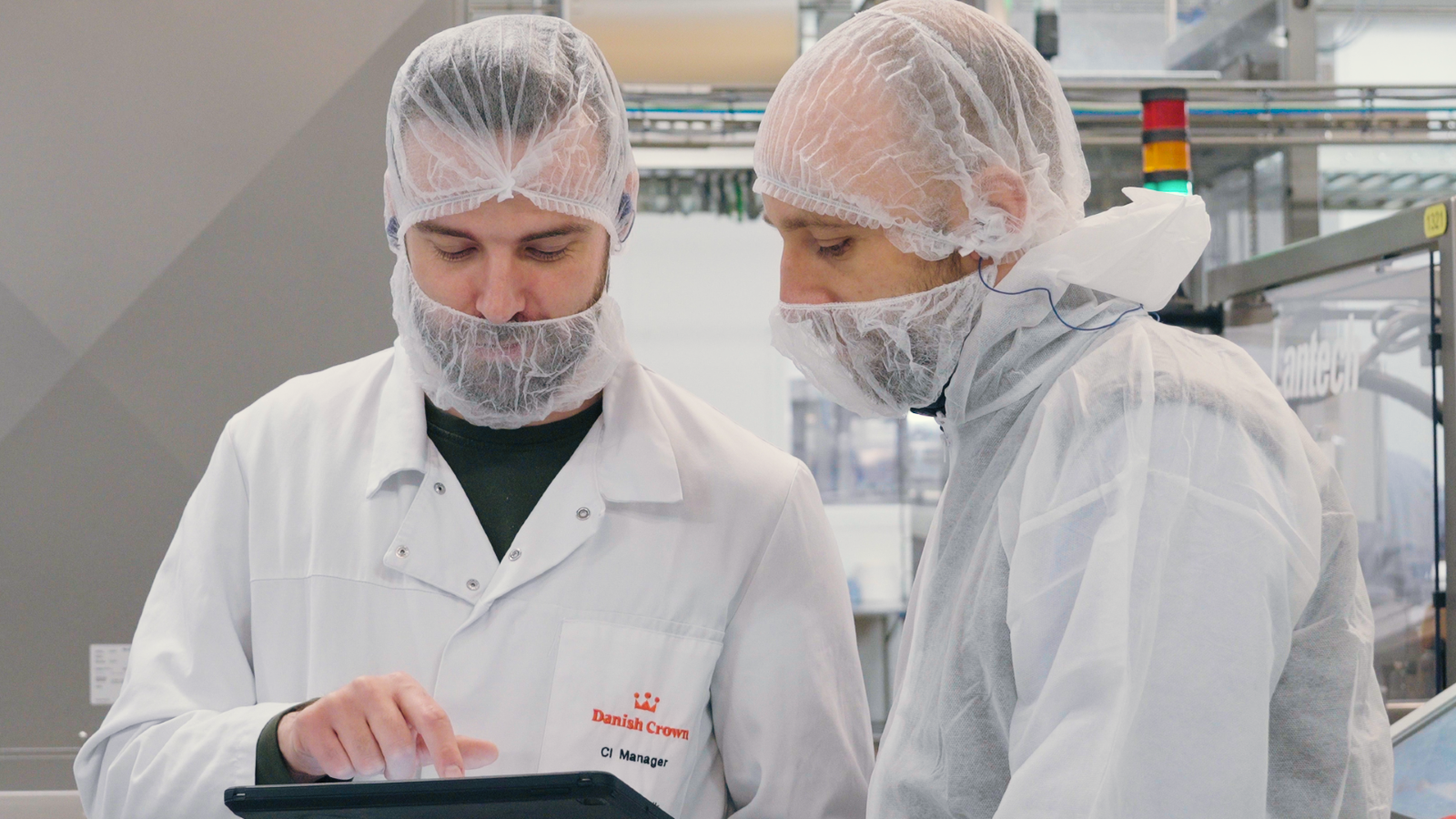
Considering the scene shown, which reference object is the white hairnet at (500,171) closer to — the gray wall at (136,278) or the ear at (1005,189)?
the ear at (1005,189)

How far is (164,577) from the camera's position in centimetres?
115

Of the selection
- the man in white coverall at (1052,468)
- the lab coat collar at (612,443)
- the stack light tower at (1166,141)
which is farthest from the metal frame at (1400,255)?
the lab coat collar at (612,443)

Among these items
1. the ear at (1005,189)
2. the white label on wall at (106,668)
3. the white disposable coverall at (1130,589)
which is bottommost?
the white label on wall at (106,668)

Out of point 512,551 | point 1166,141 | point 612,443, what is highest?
point 1166,141

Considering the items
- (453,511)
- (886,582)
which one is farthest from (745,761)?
(886,582)

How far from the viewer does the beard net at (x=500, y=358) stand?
1105mm

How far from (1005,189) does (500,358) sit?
50 cm

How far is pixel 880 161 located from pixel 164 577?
819 millimetres

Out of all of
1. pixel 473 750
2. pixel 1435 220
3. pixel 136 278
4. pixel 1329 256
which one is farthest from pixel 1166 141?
pixel 136 278

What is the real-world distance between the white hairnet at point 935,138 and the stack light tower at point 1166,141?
874 mm

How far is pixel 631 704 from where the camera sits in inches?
43.0

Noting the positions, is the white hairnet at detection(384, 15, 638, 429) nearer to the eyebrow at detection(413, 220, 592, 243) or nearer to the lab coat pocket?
the eyebrow at detection(413, 220, 592, 243)

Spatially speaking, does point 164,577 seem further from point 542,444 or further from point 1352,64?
point 1352,64

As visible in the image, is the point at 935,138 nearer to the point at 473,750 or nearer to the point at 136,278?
the point at 473,750
